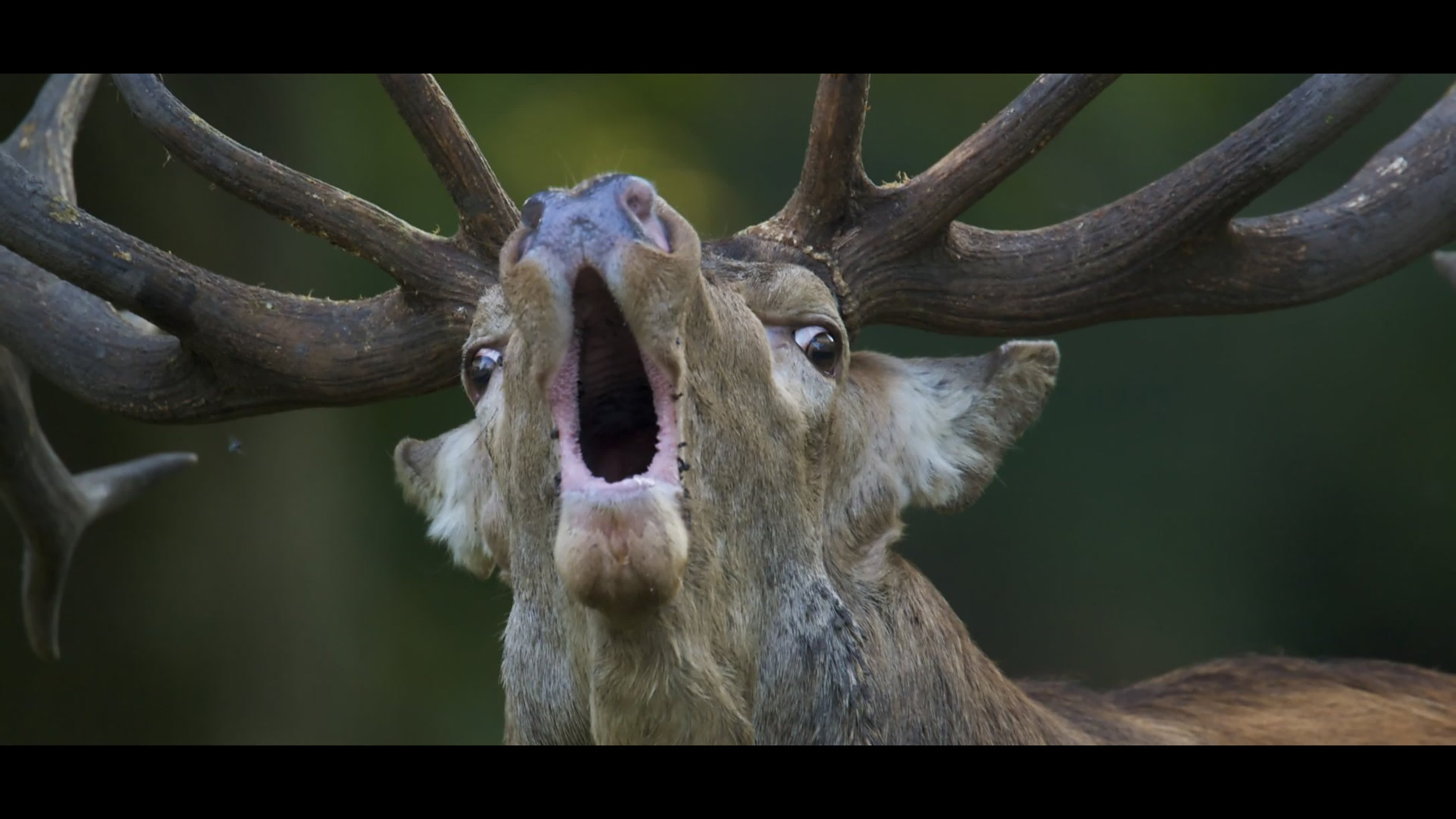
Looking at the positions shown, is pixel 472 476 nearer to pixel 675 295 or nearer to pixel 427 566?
pixel 675 295

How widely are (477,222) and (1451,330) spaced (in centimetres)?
640

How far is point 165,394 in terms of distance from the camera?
3596mm

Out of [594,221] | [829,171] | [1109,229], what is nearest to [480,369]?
[594,221]

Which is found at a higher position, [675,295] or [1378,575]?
[1378,575]

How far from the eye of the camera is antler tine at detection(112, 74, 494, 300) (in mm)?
3342

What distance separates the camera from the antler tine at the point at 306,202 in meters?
3.34

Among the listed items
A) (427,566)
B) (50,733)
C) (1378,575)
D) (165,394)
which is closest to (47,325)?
(165,394)

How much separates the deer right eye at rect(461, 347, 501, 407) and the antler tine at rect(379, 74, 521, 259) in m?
0.43

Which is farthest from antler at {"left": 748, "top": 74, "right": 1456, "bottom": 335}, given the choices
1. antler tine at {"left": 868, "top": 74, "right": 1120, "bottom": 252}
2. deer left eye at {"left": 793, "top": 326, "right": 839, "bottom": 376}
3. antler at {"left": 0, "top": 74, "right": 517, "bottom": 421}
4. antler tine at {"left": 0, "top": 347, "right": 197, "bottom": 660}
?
antler tine at {"left": 0, "top": 347, "right": 197, "bottom": 660}

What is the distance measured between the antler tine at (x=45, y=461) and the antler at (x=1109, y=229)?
197cm

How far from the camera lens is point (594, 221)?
228cm

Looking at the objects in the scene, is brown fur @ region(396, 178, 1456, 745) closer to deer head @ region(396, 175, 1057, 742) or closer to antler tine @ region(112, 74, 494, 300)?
deer head @ region(396, 175, 1057, 742)

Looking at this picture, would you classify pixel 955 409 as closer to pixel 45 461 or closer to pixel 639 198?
pixel 639 198

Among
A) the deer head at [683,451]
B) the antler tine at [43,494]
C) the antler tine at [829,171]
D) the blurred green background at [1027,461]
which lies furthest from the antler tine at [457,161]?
the blurred green background at [1027,461]
